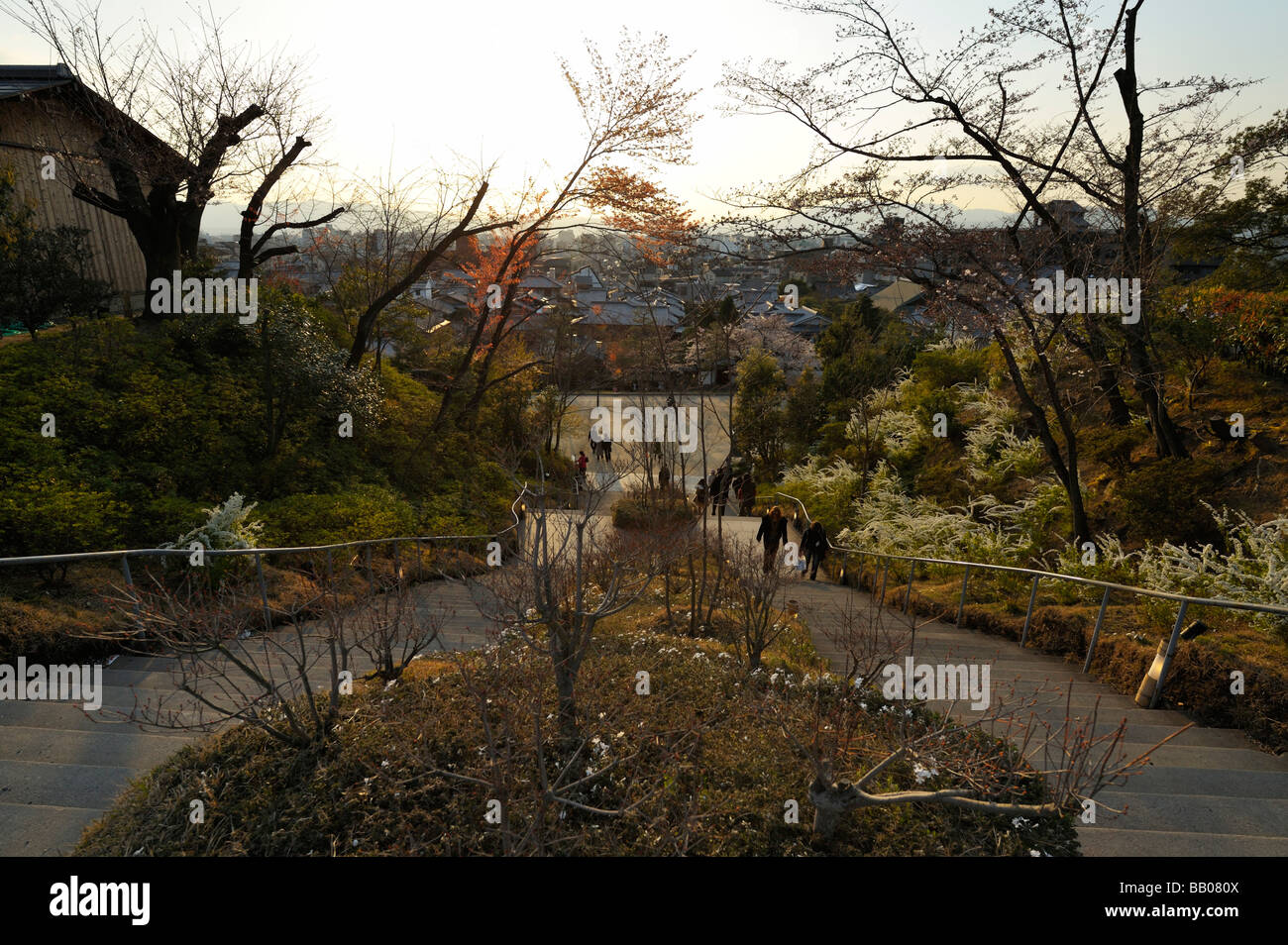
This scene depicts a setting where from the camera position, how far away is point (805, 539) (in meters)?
12.9

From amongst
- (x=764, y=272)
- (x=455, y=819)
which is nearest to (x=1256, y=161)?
(x=764, y=272)

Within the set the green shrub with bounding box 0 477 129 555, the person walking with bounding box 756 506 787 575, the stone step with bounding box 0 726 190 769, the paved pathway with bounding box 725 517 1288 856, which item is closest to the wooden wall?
the green shrub with bounding box 0 477 129 555

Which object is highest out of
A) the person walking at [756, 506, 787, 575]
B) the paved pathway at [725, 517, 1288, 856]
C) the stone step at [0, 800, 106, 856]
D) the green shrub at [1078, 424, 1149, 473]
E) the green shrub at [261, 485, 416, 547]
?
the green shrub at [1078, 424, 1149, 473]

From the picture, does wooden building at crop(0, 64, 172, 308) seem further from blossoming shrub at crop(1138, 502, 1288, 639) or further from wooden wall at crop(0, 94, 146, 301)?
blossoming shrub at crop(1138, 502, 1288, 639)

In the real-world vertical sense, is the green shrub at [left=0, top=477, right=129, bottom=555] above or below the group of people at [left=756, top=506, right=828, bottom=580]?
above

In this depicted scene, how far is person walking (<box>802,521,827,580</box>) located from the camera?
1255 cm

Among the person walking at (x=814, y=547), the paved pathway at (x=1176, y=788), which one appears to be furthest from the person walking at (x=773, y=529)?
the paved pathway at (x=1176, y=788)

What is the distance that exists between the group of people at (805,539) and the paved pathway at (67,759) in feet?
26.9

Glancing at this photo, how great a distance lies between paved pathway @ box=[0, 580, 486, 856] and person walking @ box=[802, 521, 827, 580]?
947cm

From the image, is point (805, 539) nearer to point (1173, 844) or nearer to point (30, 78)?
point (1173, 844)

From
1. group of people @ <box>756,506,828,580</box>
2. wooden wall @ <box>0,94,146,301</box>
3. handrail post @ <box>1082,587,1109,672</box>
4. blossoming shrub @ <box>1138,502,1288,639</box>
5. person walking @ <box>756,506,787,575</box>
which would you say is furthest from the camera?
wooden wall @ <box>0,94,146,301</box>
